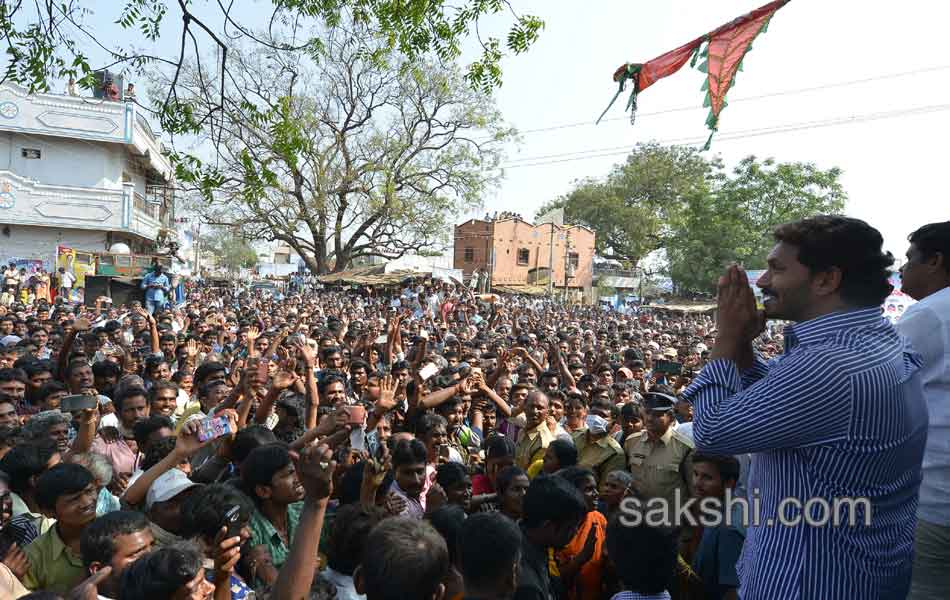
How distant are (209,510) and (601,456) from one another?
292cm

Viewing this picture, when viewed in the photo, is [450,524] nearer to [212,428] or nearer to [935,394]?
[212,428]

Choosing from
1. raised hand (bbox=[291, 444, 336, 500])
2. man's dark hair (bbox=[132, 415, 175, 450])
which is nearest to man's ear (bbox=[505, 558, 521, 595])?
raised hand (bbox=[291, 444, 336, 500])

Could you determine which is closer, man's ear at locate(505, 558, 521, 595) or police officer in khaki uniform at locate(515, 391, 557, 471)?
man's ear at locate(505, 558, 521, 595)

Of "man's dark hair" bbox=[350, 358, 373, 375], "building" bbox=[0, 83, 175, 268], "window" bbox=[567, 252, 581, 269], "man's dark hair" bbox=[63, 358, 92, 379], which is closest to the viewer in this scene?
"man's dark hair" bbox=[63, 358, 92, 379]

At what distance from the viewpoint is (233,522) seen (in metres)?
2.64

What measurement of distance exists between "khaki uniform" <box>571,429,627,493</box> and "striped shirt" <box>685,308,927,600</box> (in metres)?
3.23

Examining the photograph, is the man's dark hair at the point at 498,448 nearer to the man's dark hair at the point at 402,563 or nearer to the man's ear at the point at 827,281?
the man's dark hair at the point at 402,563

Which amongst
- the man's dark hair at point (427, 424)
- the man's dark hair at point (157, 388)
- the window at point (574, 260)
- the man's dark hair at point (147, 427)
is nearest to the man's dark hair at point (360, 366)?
the man's dark hair at point (157, 388)

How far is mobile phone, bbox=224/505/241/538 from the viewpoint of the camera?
2561 millimetres

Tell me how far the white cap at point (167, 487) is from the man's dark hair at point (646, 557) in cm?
195

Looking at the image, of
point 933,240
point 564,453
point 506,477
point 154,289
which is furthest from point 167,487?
point 154,289

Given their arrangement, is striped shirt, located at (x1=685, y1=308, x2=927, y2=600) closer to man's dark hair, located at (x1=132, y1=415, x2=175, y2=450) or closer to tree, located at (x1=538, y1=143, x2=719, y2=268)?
man's dark hair, located at (x1=132, y1=415, x2=175, y2=450)

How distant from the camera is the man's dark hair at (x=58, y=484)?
3188 mm

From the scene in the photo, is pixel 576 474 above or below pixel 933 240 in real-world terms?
below
